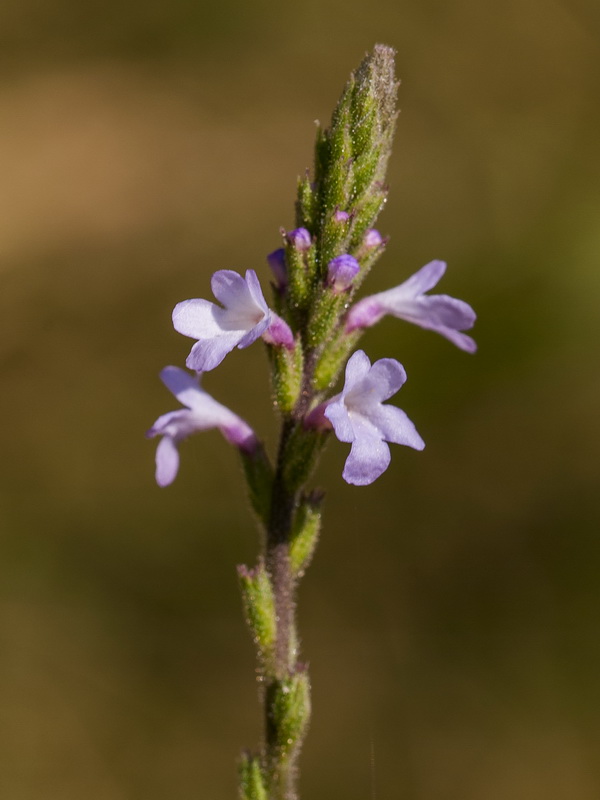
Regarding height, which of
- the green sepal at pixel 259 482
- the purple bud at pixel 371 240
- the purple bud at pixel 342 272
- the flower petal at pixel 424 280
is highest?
the purple bud at pixel 371 240

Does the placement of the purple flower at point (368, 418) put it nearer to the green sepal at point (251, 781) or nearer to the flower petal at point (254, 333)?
the flower petal at point (254, 333)

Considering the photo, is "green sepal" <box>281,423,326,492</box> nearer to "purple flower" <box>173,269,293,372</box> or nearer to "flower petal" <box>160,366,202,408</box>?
"purple flower" <box>173,269,293,372</box>

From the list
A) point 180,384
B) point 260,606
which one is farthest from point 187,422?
point 260,606

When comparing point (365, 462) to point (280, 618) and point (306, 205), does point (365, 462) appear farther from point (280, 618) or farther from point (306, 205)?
point (306, 205)

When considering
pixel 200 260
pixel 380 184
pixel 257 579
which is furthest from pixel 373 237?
pixel 200 260

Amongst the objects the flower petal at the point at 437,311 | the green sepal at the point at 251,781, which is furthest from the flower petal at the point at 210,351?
the green sepal at the point at 251,781

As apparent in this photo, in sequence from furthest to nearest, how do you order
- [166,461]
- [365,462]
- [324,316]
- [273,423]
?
1. [273,423]
2. [166,461]
3. [324,316]
4. [365,462]

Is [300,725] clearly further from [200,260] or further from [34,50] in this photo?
[34,50]
